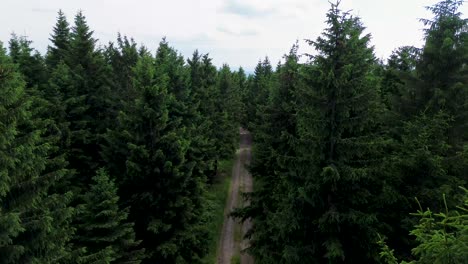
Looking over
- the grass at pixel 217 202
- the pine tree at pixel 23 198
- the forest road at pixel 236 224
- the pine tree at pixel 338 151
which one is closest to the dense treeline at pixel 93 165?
the pine tree at pixel 23 198

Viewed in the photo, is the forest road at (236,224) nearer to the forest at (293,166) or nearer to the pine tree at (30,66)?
the forest at (293,166)

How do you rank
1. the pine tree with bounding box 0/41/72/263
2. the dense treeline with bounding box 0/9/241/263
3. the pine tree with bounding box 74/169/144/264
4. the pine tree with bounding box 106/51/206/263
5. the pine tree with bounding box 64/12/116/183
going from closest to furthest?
the pine tree with bounding box 0/41/72/263 < the dense treeline with bounding box 0/9/241/263 < the pine tree with bounding box 74/169/144/264 < the pine tree with bounding box 106/51/206/263 < the pine tree with bounding box 64/12/116/183

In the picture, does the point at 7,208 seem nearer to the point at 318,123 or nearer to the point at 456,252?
the point at 318,123

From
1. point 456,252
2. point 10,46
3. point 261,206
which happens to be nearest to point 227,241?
point 261,206

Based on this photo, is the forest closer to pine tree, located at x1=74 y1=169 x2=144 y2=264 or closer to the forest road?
pine tree, located at x1=74 y1=169 x2=144 y2=264

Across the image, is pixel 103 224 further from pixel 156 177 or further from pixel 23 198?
pixel 23 198

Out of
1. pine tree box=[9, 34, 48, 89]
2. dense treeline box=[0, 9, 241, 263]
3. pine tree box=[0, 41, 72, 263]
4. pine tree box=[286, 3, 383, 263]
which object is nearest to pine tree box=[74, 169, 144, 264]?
dense treeline box=[0, 9, 241, 263]
